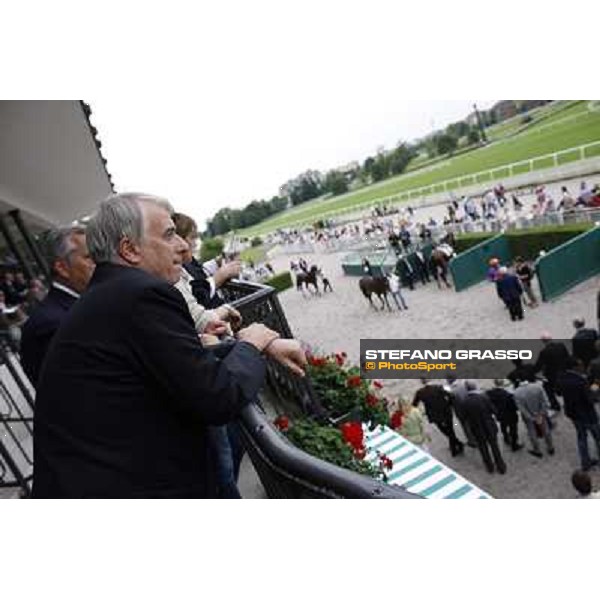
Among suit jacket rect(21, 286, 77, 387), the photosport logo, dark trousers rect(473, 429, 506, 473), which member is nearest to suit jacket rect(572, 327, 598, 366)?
dark trousers rect(473, 429, 506, 473)

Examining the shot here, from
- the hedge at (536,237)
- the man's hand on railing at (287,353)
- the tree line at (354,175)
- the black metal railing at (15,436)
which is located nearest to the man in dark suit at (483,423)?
the black metal railing at (15,436)

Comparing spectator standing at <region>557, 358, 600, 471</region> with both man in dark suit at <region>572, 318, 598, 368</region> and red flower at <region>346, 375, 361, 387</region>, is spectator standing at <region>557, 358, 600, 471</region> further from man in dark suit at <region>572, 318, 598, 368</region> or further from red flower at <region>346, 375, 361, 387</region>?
red flower at <region>346, 375, 361, 387</region>

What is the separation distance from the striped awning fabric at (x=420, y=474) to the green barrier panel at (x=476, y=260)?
9.62m

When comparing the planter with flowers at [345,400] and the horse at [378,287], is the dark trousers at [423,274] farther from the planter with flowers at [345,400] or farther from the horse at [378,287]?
the planter with flowers at [345,400]

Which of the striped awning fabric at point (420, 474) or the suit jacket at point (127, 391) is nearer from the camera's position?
the suit jacket at point (127, 391)

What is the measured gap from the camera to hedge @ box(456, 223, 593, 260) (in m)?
12.5

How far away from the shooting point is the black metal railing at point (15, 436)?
307cm

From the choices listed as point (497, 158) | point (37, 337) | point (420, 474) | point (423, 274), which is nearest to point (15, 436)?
point (37, 337)

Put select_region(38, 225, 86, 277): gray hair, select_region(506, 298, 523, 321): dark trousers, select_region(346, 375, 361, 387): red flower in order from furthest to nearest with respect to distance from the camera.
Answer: select_region(506, 298, 523, 321): dark trousers, select_region(346, 375, 361, 387): red flower, select_region(38, 225, 86, 277): gray hair

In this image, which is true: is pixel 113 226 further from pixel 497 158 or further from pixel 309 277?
pixel 497 158

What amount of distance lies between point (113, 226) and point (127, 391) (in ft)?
0.99

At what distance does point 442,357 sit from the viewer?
1142 centimetres

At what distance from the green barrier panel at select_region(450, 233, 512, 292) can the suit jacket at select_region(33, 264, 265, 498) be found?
44.9 feet

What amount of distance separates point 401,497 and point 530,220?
1470 centimetres
